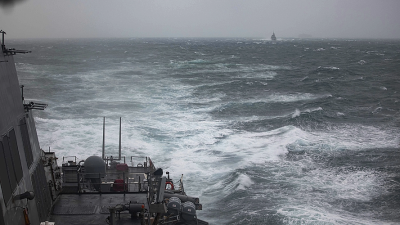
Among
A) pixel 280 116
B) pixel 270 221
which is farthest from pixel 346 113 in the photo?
pixel 270 221

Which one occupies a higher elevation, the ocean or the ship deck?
the ship deck

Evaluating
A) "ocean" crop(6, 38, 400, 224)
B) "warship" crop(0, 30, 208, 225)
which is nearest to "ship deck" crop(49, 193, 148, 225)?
"warship" crop(0, 30, 208, 225)

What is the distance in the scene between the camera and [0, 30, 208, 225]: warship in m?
11.0

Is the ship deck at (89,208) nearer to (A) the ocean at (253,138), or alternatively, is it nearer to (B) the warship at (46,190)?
(B) the warship at (46,190)

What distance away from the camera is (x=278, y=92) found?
6900 centimetres

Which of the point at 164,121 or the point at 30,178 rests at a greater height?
the point at 30,178

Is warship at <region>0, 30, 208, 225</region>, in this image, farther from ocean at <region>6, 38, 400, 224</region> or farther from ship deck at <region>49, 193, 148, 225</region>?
ocean at <region>6, 38, 400, 224</region>

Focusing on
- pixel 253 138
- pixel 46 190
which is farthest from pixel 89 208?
pixel 253 138

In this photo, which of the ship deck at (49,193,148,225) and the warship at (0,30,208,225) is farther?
the ship deck at (49,193,148,225)

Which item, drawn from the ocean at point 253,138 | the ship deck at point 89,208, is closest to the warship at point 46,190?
the ship deck at point 89,208

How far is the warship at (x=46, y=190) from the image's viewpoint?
434 inches

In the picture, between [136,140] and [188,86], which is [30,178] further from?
[188,86]

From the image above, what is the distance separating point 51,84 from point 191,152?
144ft

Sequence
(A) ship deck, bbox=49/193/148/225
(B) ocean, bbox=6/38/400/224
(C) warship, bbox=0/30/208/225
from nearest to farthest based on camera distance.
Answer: (C) warship, bbox=0/30/208/225, (A) ship deck, bbox=49/193/148/225, (B) ocean, bbox=6/38/400/224
